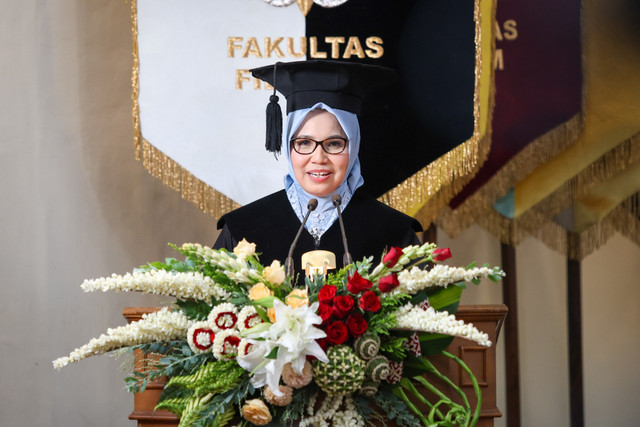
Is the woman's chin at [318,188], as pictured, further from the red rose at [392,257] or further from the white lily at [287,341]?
the white lily at [287,341]

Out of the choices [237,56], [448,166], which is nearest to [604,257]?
[448,166]

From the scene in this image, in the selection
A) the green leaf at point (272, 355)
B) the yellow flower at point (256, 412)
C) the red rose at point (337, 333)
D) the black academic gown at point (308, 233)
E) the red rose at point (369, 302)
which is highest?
the black academic gown at point (308, 233)

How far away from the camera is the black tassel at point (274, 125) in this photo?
242 cm

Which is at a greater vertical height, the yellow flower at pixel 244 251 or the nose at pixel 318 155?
the nose at pixel 318 155

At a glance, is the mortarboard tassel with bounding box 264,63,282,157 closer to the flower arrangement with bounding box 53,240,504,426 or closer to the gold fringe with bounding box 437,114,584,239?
the flower arrangement with bounding box 53,240,504,426

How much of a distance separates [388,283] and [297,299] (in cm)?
18

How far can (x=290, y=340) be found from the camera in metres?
1.39

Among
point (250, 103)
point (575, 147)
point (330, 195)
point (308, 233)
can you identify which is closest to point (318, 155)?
point (330, 195)

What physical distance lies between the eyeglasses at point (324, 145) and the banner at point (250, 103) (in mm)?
1045

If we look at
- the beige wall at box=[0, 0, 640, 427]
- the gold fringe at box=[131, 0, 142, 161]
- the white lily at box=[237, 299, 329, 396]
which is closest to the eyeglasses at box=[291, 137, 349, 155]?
the white lily at box=[237, 299, 329, 396]

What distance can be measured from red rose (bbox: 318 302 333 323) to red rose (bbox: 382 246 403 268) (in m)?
0.17

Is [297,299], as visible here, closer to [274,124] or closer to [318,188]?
[318,188]

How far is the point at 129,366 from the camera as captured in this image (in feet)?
5.51

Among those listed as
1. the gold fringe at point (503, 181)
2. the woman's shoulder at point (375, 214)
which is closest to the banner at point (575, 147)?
the gold fringe at point (503, 181)
